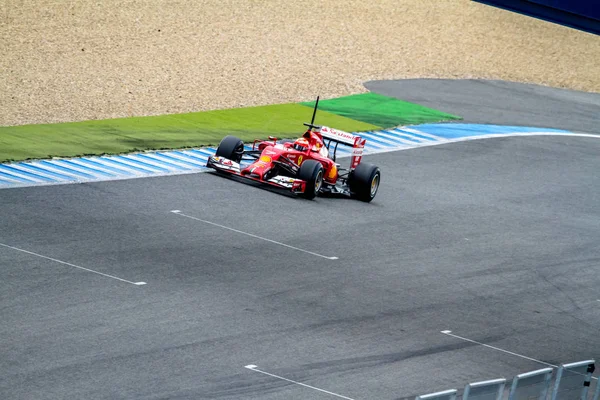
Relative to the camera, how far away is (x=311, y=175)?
2108 centimetres

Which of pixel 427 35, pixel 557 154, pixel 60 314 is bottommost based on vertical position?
pixel 60 314

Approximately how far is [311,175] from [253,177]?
1.26 meters

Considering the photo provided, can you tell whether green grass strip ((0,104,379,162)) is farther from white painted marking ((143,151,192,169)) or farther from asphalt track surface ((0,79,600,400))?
asphalt track surface ((0,79,600,400))

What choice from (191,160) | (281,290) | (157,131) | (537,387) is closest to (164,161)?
(191,160)

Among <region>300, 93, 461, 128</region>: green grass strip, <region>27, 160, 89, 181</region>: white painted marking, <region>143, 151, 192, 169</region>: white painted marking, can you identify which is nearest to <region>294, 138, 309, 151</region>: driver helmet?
<region>143, 151, 192, 169</region>: white painted marking

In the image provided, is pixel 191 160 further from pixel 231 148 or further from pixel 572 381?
pixel 572 381

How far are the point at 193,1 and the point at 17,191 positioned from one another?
22788mm

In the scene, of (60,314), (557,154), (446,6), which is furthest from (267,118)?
(446,6)

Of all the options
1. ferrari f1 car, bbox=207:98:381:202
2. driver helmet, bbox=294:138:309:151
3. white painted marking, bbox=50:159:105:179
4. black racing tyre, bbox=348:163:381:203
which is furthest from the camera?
driver helmet, bbox=294:138:309:151

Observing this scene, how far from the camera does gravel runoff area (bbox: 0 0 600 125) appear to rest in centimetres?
2919

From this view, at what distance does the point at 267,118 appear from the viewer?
2961 cm

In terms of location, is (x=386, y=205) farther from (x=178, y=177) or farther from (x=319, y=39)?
(x=319, y=39)

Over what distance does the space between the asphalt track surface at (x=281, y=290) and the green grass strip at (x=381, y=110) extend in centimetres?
714

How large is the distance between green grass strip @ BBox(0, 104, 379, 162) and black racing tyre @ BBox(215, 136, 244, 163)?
2.51 meters
